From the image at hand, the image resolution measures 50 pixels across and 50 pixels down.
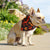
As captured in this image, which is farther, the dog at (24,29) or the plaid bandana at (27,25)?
the plaid bandana at (27,25)

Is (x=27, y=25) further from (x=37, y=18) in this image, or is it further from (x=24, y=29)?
(x=37, y=18)

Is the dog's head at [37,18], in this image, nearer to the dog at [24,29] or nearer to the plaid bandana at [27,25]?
the dog at [24,29]

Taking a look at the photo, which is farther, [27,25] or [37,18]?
[27,25]

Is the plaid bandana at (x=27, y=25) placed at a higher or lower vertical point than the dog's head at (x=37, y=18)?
lower

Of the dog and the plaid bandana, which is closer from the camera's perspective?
the dog

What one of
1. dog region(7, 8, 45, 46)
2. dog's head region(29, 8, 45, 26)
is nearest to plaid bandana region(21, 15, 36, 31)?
dog region(7, 8, 45, 46)

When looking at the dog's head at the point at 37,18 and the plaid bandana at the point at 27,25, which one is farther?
the plaid bandana at the point at 27,25

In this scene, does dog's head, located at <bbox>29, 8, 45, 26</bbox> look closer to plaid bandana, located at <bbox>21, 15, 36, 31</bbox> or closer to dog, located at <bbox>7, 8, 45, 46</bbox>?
dog, located at <bbox>7, 8, 45, 46</bbox>

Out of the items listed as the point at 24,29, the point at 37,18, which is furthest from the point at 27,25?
the point at 37,18

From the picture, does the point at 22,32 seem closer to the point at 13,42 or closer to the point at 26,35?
the point at 26,35

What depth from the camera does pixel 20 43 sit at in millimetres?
7965

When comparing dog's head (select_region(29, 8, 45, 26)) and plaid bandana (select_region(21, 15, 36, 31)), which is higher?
dog's head (select_region(29, 8, 45, 26))

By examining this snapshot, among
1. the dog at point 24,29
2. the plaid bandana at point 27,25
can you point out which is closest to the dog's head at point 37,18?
the dog at point 24,29

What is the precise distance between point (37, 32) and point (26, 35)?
31.9 ft
